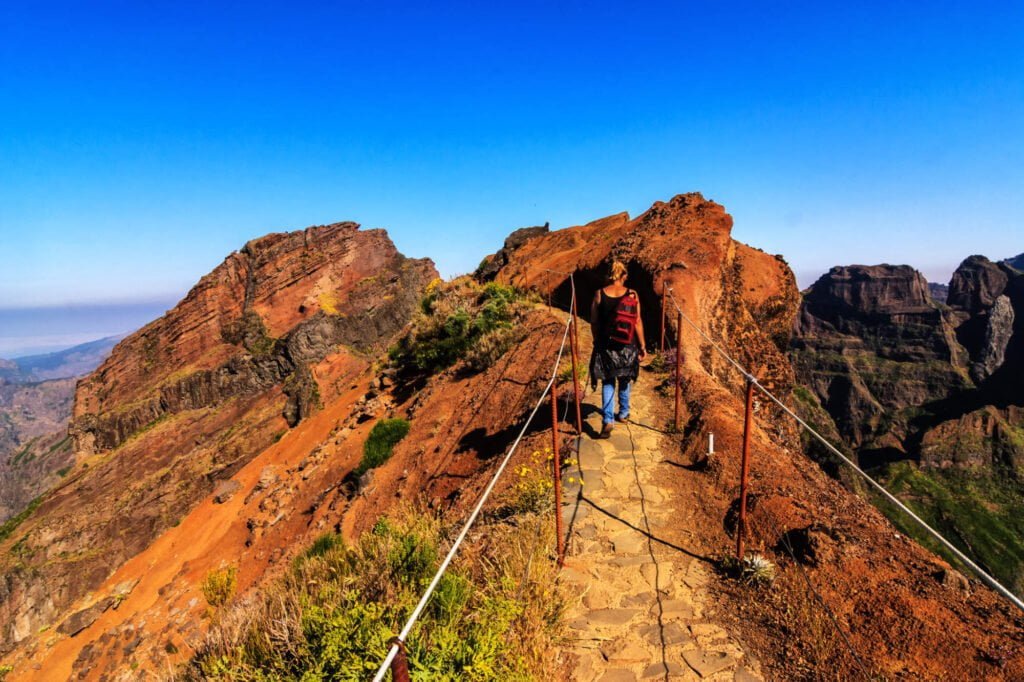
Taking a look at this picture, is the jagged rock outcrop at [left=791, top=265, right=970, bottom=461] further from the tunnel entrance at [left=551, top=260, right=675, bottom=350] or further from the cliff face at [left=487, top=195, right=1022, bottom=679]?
the tunnel entrance at [left=551, top=260, right=675, bottom=350]

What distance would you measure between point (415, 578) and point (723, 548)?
2737 mm

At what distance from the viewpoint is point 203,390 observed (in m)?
30.6

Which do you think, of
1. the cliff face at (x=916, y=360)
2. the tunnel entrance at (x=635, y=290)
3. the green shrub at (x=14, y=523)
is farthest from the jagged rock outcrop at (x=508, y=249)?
the cliff face at (x=916, y=360)

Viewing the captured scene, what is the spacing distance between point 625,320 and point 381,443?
702cm

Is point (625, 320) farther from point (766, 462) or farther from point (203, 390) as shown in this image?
point (203, 390)

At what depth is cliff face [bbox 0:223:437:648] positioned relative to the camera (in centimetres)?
2166

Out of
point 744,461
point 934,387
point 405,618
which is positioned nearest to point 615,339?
point 744,461

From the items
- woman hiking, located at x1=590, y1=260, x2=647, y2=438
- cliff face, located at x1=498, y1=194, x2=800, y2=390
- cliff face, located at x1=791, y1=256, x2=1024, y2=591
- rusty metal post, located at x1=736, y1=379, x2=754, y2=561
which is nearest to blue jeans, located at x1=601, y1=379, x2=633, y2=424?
woman hiking, located at x1=590, y1=260, x2=647, y2=438

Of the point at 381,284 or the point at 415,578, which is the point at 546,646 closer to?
the point at 415,578

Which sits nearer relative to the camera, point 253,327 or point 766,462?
point 766,462

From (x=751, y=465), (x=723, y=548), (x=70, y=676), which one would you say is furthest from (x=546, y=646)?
(x=70, y=676)

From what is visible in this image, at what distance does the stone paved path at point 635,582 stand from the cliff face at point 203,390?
66.4ft

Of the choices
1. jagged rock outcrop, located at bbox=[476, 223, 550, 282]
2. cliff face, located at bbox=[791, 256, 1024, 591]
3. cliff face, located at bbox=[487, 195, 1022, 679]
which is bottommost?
cliff face, located at bbox=[791, 256, 1024, 591]

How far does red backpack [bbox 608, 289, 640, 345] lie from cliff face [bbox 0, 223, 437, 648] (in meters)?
20.0
